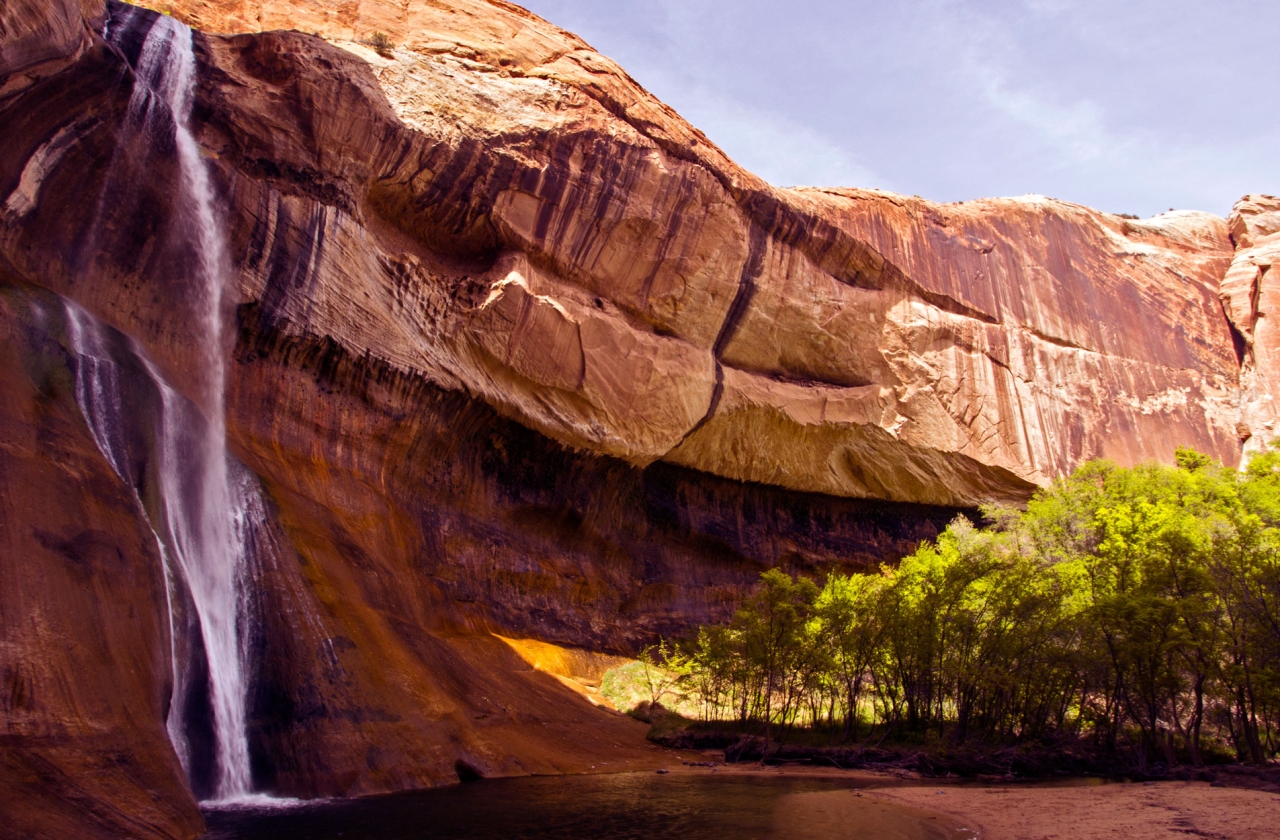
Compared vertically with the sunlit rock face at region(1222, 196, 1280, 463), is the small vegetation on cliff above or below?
below

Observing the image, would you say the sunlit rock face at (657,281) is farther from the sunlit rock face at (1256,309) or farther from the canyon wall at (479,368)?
the sunlit rock face at (1256,309)

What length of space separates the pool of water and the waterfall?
177 cm

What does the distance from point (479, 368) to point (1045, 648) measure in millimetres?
14538

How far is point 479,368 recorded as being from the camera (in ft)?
74.6

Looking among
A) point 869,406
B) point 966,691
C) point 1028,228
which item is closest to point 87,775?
point 966,691

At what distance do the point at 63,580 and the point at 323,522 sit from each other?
674 centimetres

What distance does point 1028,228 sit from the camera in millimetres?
36312

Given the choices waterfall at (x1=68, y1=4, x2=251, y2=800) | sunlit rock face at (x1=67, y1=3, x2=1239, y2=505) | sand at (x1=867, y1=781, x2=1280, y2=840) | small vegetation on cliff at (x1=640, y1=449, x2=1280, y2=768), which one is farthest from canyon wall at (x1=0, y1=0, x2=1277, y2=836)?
sand at (x1=867, y1=781, x2=1280, y2=840)

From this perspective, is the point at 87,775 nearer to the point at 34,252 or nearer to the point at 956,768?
the point at 34,252

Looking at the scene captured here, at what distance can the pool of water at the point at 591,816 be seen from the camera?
9.33m

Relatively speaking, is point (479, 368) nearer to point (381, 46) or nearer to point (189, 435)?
point (381, 46)

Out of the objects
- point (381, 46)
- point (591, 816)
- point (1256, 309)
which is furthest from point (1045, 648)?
point (1256, 309)

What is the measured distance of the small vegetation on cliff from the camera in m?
15.2

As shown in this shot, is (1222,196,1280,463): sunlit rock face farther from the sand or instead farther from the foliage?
the foliage
